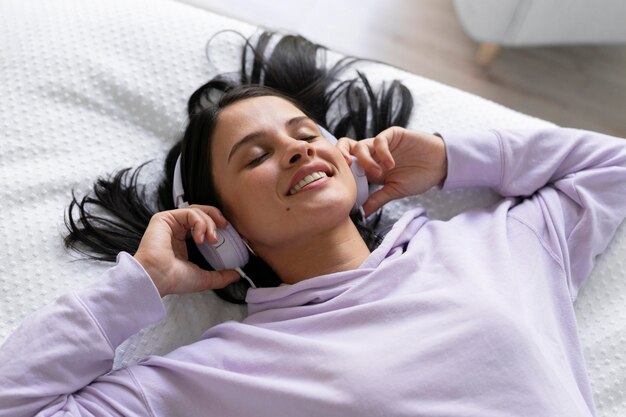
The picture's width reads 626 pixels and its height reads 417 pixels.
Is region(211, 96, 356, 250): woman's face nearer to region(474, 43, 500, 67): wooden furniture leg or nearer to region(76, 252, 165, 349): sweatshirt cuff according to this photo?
region(76, 252, 165, 349): sweatshirt cuff

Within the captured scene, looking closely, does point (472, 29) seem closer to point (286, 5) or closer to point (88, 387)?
point (286, 5)

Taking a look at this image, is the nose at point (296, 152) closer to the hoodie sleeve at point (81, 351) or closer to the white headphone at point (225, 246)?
the white headphone at point (225, 246)

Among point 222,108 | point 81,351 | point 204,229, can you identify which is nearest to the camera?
point 81,351

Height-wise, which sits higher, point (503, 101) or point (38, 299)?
point (503, 101)

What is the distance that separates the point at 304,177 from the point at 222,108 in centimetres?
22

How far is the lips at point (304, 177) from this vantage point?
43.5 inches

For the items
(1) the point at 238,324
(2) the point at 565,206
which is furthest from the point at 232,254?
(2) the point at 565,206

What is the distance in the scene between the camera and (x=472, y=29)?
1999mm

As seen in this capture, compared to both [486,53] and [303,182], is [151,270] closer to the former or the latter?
[303,182]

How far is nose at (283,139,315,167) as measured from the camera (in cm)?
111

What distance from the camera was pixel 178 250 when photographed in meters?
1.17

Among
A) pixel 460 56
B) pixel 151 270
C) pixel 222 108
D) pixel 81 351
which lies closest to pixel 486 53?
pixel 460 56

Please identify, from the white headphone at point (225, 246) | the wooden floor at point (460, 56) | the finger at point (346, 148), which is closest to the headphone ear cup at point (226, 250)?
the white headphone at point (225, 246)

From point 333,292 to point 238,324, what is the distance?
6.5 inches
